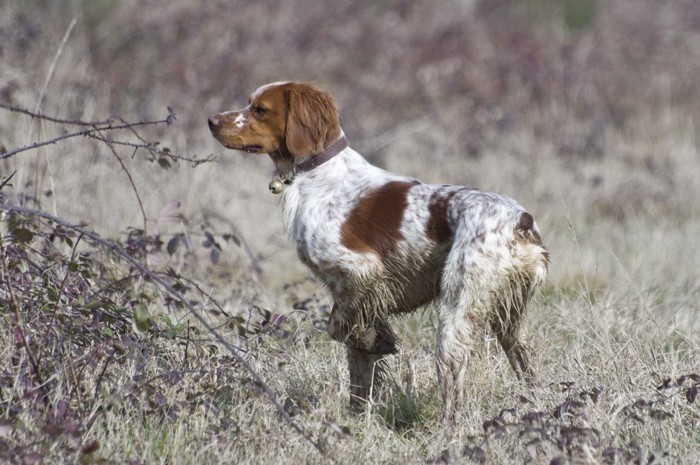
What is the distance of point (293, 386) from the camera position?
3580 mm

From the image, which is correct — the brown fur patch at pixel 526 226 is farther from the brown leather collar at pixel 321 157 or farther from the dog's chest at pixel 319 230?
the brown leather collar at pixel 321 157

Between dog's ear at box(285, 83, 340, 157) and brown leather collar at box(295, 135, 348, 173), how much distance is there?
22 mm

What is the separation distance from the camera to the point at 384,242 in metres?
3.54

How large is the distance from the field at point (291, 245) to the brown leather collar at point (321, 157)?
41cm

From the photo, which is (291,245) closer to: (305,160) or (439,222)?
(305,160)

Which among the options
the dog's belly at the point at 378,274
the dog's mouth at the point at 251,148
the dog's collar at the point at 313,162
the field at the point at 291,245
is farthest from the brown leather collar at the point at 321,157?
the field at the point at 291,245

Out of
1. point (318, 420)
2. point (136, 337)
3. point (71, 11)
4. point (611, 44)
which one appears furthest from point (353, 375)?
point (611, 44)

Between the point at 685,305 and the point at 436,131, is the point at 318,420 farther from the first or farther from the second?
the point at 436,131

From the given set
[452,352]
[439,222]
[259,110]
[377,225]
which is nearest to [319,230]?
[377,225]

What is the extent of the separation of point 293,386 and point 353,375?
0.25 metres

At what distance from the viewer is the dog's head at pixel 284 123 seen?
3.65m

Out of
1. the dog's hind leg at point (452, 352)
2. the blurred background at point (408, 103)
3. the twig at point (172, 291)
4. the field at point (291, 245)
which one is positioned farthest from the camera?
the blurred background at point (408, 103)

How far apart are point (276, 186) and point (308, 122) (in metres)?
0.26

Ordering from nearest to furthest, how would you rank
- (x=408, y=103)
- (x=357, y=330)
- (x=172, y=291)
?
1. (x=172, y=291)
2. (x=357, y=330)
3. (x=408, y=103)
